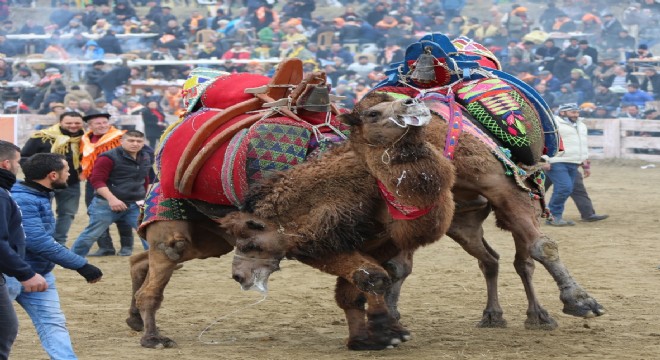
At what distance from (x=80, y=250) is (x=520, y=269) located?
5696 mm

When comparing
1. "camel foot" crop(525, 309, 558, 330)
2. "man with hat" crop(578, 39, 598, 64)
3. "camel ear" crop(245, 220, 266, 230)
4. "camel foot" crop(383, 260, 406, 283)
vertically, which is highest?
"camel ear" crop(245, 220, 266, 230)

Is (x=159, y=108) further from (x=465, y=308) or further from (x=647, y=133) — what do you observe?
(x=465, y=308)

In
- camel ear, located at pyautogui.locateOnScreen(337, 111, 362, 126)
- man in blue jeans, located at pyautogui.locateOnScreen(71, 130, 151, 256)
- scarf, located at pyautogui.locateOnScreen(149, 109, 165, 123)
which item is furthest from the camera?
scarf, located at pyautogui.locateOnScreen(149, 109, 165, 123)

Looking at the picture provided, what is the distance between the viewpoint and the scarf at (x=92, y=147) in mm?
11945

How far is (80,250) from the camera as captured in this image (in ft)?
39.0

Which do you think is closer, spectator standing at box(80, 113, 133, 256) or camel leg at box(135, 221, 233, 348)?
camel leg at box(135, 221, 233, 348)

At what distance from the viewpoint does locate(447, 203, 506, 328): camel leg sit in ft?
26.3

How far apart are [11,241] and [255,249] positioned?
62.6 inches

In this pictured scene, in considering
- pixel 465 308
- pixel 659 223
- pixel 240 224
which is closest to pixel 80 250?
pixel 465 308

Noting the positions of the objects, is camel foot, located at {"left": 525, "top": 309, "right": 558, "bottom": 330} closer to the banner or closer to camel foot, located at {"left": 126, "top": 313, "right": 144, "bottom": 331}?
camel foot, located at {"left": 126, "top": 313, "right": 144, "bottom": 331}

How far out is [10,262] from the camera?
17.9ft

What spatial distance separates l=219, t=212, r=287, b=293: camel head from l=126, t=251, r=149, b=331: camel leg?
59.4 inches

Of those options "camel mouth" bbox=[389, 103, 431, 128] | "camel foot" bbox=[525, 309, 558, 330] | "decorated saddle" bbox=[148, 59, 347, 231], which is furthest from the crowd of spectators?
"camel mouth" bbox=[389, 103, 431, 128]

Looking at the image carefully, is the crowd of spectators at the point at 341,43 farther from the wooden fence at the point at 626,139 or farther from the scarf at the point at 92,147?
the scarf at the point at 92,147
